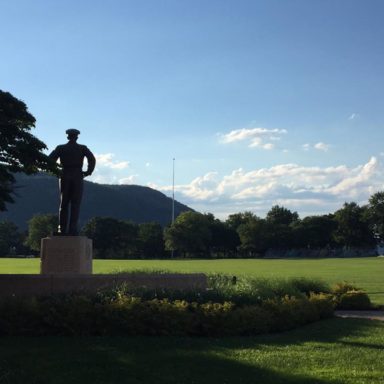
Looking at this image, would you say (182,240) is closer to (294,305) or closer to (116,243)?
→ (116,243)

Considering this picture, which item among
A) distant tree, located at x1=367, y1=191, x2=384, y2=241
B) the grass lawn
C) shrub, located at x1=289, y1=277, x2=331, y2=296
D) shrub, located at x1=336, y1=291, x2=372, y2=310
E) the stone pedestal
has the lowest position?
the grass lawn

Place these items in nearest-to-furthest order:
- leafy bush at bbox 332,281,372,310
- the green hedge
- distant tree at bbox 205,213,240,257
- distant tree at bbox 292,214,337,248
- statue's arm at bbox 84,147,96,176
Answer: the green hedge, statue's arm at bbox 84,147,96,176, leafy bush at bbox 332,281,372,310, distant tree at bbox 292,214,337,248, distant tree at bbox 205,213,240,257

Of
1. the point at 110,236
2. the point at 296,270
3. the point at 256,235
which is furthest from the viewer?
the point at 256,235

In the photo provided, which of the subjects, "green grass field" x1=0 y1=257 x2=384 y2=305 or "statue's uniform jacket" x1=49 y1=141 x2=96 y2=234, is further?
"green grass field" x1=0 y1=257 x2=384 y2=305

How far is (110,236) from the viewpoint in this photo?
120688 millimetres

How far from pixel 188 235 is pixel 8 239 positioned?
4217cm

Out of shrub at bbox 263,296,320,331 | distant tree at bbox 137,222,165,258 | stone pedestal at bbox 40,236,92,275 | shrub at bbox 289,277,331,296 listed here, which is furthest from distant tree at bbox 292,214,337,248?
shrub at bbox 263,296,320,331

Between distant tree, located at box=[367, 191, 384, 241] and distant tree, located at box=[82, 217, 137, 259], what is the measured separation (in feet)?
189

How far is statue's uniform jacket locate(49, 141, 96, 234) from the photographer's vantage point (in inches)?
697

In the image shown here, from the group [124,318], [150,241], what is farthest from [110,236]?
[124,318]

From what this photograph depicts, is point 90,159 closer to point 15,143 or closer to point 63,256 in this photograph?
point 63,256

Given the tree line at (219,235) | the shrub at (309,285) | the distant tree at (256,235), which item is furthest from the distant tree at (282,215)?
the shrub at (309,285)

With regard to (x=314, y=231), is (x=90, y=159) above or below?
below

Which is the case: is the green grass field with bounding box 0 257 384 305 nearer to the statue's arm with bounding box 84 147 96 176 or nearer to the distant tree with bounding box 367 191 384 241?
the statue's arm with bounding box 84 147 96 176
